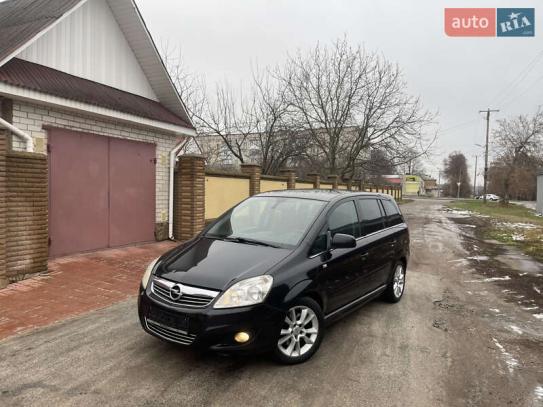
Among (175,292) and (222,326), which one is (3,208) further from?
(222,326)

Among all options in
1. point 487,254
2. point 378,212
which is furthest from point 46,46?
point 487,254

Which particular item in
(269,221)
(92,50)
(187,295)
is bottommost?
(187,295)

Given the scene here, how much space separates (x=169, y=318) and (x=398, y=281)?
3.63m

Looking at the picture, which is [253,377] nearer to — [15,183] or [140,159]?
[15,183]

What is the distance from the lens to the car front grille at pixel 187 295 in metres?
3.30

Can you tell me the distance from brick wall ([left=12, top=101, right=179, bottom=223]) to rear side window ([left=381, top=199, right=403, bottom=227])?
18.9 feet

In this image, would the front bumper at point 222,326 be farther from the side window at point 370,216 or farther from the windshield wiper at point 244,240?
the side window at point 370,216

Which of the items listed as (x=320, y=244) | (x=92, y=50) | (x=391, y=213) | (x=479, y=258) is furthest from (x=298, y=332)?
(x=479, y=258)

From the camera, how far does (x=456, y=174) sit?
112 metres

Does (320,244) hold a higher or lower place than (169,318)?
higher

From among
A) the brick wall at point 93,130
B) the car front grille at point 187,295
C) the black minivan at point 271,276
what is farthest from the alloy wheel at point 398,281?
the brick wall at point 93,130

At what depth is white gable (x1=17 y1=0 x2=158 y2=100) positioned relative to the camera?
7.38 meters

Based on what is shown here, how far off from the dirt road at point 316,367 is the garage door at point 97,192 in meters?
3.06

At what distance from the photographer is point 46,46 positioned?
23.9 feet
